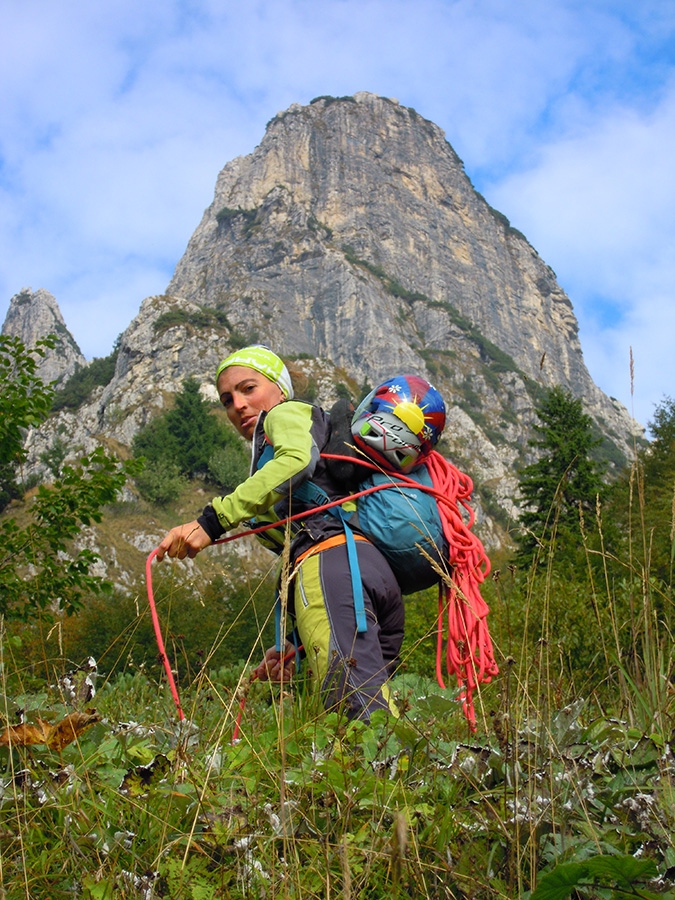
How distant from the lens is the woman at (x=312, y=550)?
2.71 metres

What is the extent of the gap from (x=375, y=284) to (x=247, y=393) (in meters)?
118

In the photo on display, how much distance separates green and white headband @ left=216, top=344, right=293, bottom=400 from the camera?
351cm

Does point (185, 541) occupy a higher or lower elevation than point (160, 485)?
lower

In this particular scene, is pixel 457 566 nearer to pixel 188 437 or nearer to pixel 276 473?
pixel 276 473

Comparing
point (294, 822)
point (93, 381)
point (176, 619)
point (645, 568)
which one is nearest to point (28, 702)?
point (294, 822)

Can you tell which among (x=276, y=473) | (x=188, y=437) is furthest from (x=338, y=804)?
(x=188, y=437)

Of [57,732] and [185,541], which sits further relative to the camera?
[185,541]

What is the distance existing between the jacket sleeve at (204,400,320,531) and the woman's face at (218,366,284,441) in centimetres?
34

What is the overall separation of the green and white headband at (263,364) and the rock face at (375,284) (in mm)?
72606

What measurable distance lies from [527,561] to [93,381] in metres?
73.9

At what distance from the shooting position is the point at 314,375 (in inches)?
3100

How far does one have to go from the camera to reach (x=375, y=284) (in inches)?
4680

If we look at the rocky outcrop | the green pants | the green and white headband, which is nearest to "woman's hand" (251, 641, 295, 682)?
the green pants

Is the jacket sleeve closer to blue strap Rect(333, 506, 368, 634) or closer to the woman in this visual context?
the woman
